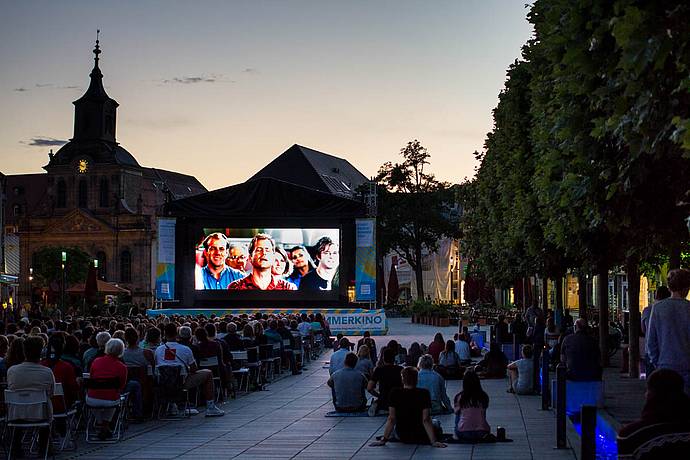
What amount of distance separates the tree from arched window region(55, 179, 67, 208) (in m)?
42.6

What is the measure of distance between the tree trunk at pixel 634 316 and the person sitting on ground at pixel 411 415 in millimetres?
8939

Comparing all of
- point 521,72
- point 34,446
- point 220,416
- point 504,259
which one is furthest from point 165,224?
point 34,446

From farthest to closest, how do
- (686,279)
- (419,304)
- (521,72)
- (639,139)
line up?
(419,304) < (521,72) < (686,279) < (639,139)

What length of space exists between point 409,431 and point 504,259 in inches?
791

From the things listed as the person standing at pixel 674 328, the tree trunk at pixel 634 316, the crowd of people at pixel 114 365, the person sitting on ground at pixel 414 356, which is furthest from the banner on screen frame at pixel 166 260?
the person standing at pixel 674 328

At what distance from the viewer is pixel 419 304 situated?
6662 cm

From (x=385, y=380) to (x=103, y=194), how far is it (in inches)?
4020

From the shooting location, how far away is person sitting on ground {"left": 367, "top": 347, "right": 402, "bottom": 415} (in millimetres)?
18594

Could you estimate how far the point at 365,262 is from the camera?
161ft

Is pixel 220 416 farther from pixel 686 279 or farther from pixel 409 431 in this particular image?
pixel 686 279

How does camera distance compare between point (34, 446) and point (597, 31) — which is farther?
point (34, 446)

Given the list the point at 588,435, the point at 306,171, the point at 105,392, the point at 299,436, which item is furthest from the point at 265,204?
the point at 306,171

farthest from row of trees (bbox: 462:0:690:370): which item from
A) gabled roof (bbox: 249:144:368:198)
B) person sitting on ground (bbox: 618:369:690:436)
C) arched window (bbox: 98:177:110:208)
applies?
arched window (bbox: 98:177:110:208)

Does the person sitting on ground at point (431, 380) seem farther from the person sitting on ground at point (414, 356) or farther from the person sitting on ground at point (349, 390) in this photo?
the person sitting on ground at point (414, 356)
